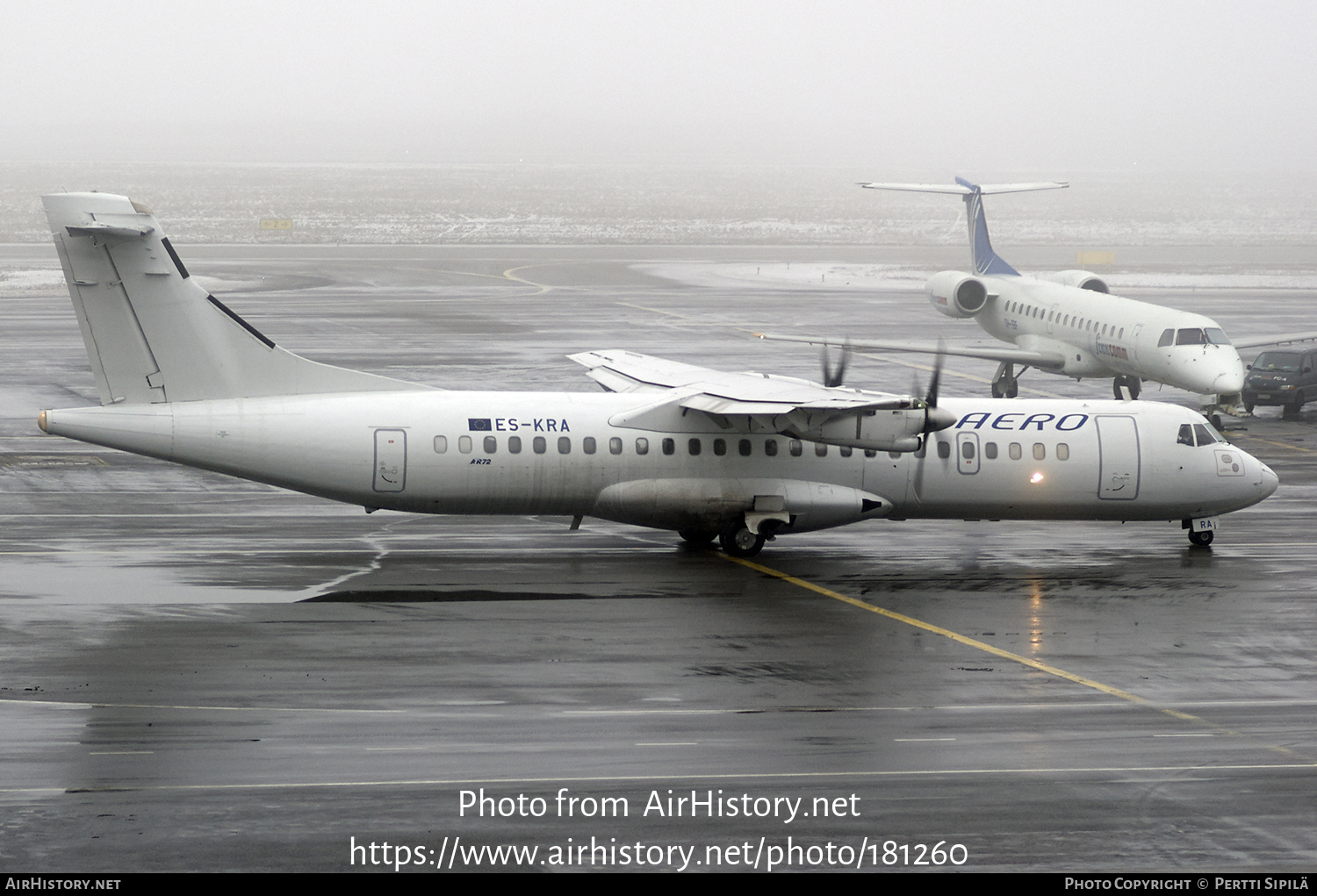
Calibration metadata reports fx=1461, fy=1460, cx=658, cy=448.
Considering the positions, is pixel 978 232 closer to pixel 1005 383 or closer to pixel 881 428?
pixel 1005 383

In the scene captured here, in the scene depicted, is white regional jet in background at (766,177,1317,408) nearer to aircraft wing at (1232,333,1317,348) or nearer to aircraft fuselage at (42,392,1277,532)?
aircraft wing at (1232,333,1317,348)

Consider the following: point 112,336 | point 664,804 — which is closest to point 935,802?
point 664,804

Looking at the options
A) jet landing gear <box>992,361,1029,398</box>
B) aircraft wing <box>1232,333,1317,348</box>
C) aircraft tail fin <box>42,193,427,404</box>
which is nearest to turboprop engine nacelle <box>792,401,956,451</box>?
aircraft tail fin <box>42,193,427,404</box>

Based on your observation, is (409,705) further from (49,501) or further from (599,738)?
(49,501)

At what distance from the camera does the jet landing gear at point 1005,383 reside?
157ft

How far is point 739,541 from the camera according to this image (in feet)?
91.4

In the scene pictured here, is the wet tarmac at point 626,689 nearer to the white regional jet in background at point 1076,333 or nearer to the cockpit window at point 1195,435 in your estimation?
the cockpit window at point 1195,435

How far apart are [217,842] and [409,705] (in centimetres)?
460

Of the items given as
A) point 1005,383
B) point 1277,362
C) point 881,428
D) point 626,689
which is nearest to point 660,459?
point 881,428

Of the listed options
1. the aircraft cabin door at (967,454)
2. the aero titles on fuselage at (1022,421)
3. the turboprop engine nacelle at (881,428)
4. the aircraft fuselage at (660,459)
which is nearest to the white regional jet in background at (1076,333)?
the aero titles on fuselage at (1022,421)

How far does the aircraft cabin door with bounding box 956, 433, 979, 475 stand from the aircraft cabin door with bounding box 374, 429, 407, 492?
34.7 feet

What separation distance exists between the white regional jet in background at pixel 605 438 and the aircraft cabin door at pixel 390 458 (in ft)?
0.12

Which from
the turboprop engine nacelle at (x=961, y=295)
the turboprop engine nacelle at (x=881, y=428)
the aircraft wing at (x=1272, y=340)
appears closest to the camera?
the turboprop engine nacelle at (x=881, y=428)

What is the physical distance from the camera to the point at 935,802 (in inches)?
620
